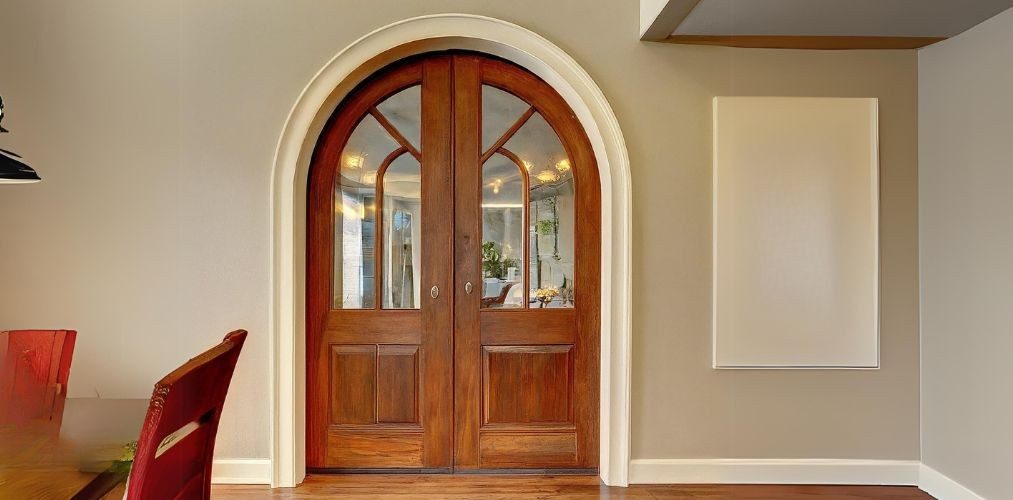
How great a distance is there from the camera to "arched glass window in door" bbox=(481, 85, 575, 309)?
3131 millimetres

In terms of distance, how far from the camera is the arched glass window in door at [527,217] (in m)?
3.13

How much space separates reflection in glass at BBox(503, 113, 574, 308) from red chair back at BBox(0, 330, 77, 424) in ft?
6.24

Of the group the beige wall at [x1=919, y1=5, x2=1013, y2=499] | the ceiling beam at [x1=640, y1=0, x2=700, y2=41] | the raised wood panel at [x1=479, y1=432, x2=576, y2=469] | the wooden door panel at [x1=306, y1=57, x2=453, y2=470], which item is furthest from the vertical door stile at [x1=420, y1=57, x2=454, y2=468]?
the beige wall at [x1=919, y1=5, x2=1013, y2=499]

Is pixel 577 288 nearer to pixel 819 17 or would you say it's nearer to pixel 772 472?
pixel 772 472

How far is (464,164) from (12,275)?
85.2 inches

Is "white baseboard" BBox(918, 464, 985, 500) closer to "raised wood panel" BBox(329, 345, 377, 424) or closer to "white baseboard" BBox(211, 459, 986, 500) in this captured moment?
"white baseboard" BBox(211, 459, 986, 500)

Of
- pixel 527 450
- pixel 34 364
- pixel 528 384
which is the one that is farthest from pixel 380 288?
pixel 34 364

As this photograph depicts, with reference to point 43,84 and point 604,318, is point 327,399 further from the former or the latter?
point 43,84

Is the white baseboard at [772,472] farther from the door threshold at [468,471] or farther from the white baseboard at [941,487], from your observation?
the door threshold at [468,471]

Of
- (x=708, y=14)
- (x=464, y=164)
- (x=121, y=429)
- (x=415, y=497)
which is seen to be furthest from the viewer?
(x=464, y=164)

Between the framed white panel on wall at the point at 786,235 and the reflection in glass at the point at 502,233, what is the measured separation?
93cm

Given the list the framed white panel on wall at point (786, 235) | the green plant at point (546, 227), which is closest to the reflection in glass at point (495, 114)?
the green plant at point (546, 227)

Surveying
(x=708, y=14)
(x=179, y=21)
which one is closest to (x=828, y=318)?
(x=708, y=14)

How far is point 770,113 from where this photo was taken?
2979 millimetres
